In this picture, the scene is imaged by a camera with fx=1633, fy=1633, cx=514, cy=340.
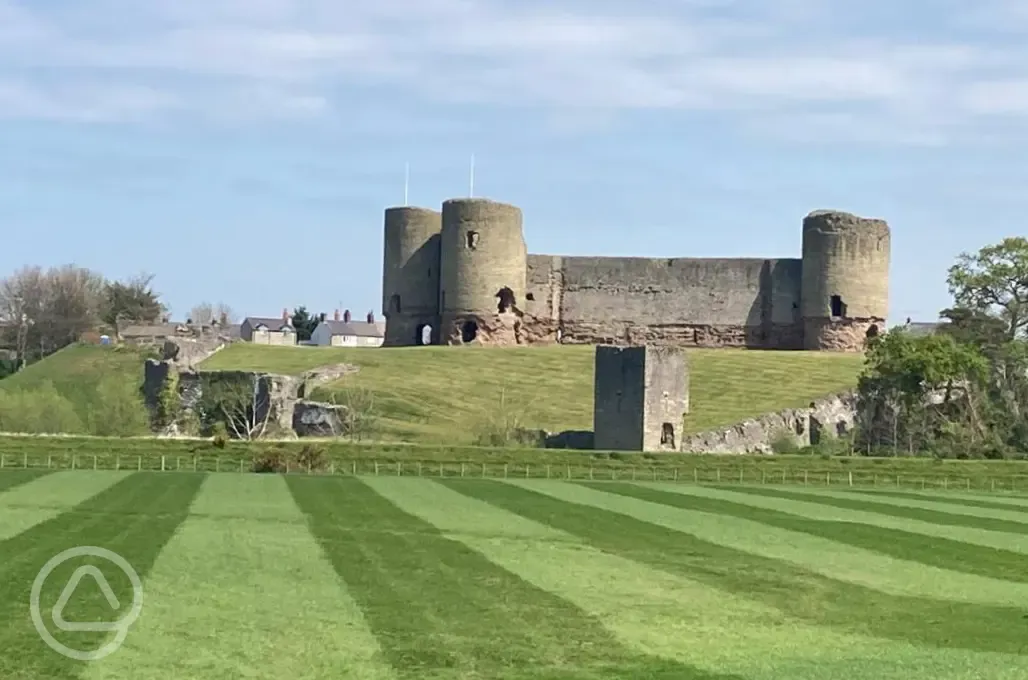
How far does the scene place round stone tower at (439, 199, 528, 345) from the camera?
205ft

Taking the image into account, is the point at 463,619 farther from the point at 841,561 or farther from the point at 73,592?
the point at 841,561

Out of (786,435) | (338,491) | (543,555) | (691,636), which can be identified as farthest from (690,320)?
(691,636)

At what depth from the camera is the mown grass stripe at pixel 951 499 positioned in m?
25.5

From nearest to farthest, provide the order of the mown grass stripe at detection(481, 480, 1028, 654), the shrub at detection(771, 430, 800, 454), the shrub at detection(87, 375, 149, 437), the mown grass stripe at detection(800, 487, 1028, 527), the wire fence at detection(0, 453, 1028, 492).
Answer: the mown grass stripe at detection(481, 480, 1028, 654), the mown grass stripe at detection(800, 487, 1028, 527), the wire fence at detection(0, 453, 1028, 492), the shrub at detection(771, 430, 800, 454), the shrub at detection(87, 375, 149, 437)

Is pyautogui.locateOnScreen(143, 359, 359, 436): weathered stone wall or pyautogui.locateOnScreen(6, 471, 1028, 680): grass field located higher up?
pyautogui.locateOnScreen(143, 359, 359, 436): weathered stone wall

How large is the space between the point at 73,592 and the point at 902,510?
14924mm

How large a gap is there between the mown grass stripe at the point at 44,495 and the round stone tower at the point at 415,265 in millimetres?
34386

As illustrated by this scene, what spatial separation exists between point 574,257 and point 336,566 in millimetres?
52688

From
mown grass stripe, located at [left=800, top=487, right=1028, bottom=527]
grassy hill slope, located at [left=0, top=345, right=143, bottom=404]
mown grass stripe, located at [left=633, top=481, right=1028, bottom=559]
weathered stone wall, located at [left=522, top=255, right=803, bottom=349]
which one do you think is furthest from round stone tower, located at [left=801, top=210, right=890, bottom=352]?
mown grass stripe, located at [left=633, top=481, right=1028, bottom=559]

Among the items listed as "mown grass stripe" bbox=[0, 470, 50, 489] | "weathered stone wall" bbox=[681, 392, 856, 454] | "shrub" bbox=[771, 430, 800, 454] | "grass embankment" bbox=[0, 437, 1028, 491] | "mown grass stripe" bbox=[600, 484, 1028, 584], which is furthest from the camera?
"weathered stone wall" bbox=[681, 392, 856, 454]

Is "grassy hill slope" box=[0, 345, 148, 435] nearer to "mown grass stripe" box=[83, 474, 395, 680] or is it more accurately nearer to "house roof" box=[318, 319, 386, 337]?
"mown grass stripe" box=[83, 474, 395, 680]

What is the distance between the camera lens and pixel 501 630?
10.7 m

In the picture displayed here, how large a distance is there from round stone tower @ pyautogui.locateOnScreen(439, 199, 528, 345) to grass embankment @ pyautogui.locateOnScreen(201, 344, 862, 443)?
2.92m

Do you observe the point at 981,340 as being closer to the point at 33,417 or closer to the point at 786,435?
the point at 786,435
